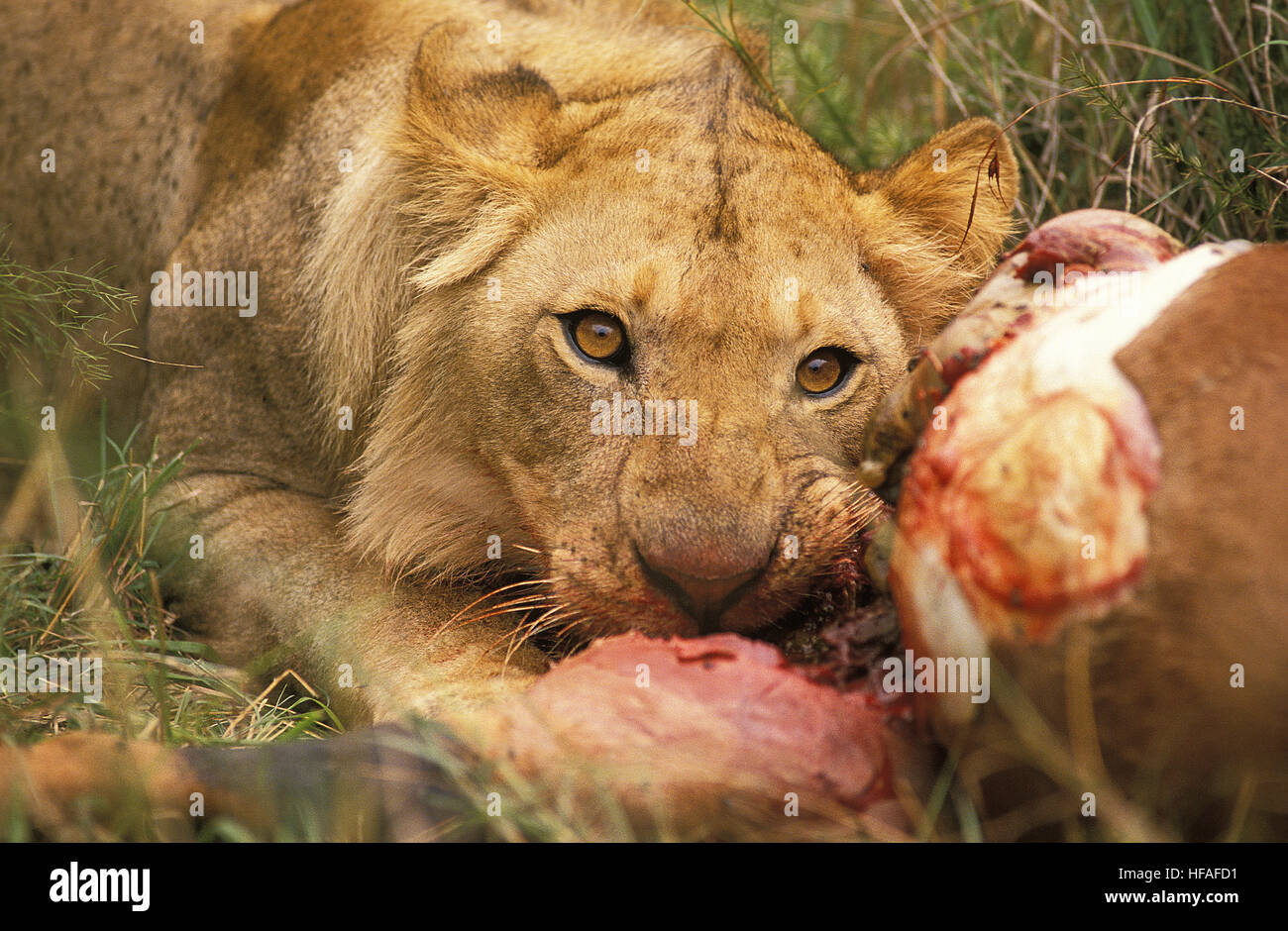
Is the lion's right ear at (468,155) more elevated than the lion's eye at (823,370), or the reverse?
the lion's right ear at (468,155)

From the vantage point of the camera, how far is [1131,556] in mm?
1523

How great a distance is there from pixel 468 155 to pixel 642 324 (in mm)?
614

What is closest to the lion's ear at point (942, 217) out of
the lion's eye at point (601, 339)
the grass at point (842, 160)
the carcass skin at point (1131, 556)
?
the grass at point (842, 160)

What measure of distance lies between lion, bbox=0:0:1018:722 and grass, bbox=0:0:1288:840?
15 centimetres

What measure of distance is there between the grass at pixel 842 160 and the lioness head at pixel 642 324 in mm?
Answer: 380

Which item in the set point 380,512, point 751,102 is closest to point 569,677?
point 380,512

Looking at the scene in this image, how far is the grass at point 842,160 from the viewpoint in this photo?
2.51 m

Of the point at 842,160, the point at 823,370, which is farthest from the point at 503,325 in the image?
the point at 842,160

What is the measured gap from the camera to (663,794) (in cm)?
167

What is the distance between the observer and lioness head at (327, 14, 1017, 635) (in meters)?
2.29

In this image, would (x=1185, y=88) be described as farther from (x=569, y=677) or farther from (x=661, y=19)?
(x=569, y=677)

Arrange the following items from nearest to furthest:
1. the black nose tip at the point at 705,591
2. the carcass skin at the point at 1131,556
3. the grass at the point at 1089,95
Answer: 1. the carcass skin at the point at 1131,556
2. the black nose tip at the point at 705,591
3. the grass at the point at 1089,95

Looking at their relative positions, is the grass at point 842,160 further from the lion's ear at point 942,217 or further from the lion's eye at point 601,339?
the lion's eye at point 601,339
